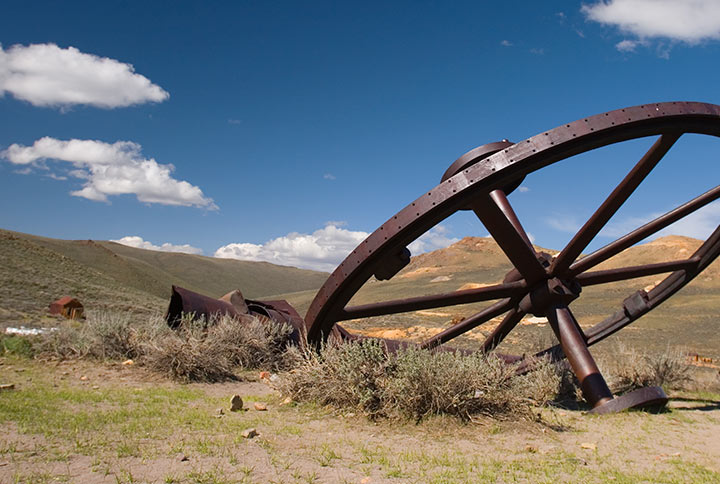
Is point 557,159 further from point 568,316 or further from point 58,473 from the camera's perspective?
point 58,473

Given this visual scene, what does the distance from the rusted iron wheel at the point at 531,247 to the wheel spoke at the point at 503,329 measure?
0.03 m

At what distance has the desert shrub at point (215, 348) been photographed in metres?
7.15

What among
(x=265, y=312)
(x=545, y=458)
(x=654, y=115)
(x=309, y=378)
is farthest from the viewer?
(x=265, y=312)

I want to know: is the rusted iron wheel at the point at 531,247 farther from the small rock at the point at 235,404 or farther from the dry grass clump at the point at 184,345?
the dry grass clump at the point at 184,345

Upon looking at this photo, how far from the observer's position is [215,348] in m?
7.60

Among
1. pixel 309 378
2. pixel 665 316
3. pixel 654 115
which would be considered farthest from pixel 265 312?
pixel 665 316

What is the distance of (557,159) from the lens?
4.68 metres

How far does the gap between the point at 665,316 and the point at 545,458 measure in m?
24.8

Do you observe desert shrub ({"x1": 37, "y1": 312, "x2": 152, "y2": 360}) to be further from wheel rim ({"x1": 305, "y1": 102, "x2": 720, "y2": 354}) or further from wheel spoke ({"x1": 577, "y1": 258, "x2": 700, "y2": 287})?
wheel spoke ({"x1": 577, "y1": 258, "x2": 700, "y2": 287})

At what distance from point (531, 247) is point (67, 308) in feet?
44.1

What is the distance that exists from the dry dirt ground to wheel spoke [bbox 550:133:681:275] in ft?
6.17

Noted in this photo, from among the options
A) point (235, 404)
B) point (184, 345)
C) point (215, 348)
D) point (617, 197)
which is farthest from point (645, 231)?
point (184, 345)

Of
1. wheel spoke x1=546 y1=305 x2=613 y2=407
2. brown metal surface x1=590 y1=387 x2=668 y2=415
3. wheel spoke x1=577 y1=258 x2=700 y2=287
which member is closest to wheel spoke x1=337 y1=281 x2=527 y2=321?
wheel spoke x1=546 y1=305 x2=613 y2=407

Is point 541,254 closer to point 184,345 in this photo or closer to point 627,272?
point 627,272
